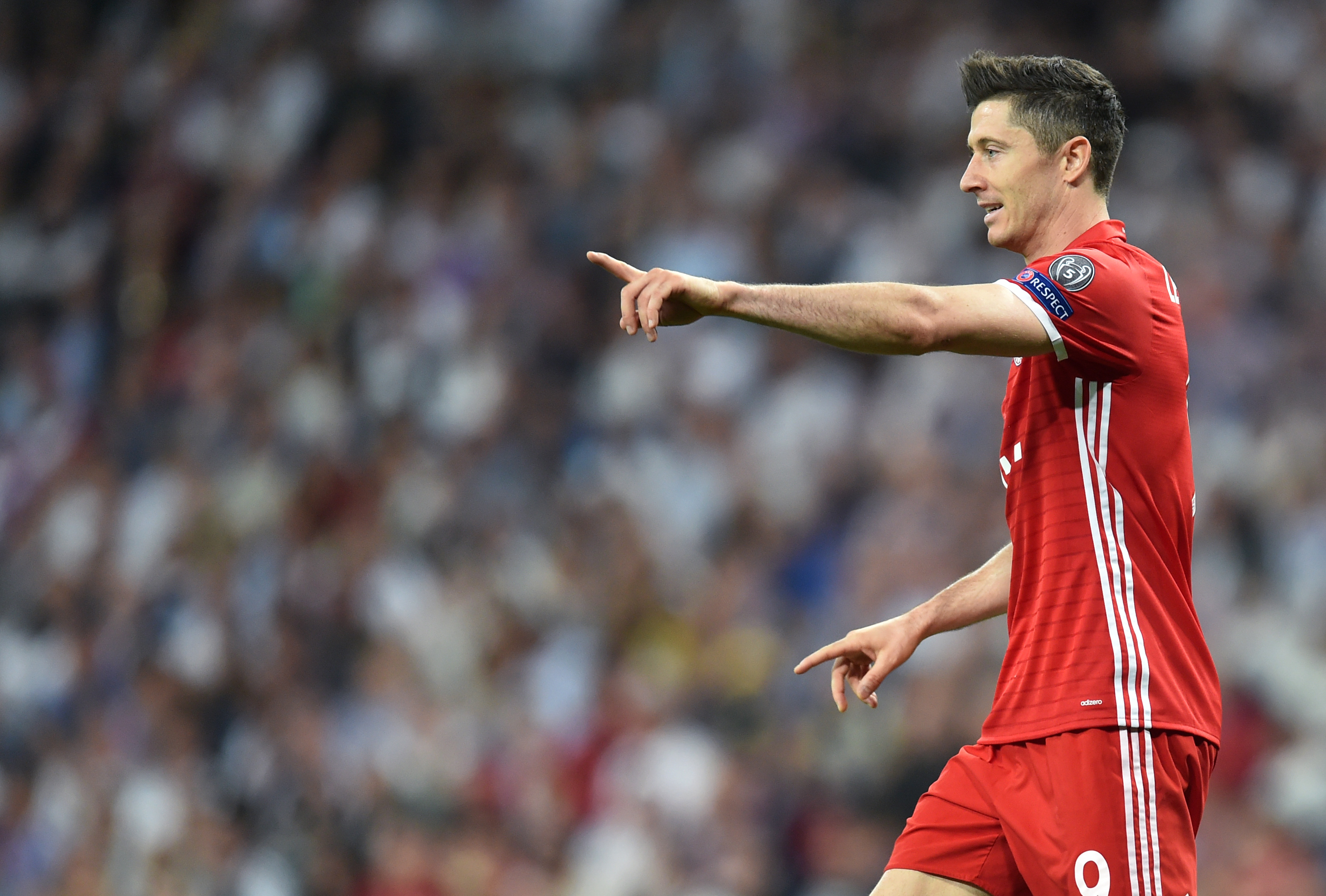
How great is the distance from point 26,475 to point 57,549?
0.76 meters

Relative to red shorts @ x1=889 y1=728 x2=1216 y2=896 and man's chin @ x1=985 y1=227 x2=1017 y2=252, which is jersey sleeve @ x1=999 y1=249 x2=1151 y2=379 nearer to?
man's chin @ x1=985 y1=227 x2=1017 y2=252

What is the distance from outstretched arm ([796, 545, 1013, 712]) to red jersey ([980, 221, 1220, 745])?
1.17 ft

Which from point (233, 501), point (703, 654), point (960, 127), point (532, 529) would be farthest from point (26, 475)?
point (960, 127)

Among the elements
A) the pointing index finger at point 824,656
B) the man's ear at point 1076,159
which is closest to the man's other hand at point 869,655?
the pointing index finger at point 824,656

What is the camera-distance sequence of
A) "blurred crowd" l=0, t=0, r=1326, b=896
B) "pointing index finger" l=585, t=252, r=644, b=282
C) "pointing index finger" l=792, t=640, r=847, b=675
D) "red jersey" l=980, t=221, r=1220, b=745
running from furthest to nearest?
"blurred crowd" l=0, t=0, r=1326, b=896 → "pointing index finger" l=792, t=640, r=847, b=675 → "red jersey" l=980, t=221, r=1220, b=745 → "pointing index finger" l=585, t=252, r=644, b=282

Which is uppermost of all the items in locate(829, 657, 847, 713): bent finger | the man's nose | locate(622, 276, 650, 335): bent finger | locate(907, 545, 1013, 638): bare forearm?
the man's nose

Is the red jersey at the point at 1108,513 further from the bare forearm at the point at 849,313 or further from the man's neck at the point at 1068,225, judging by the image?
the bare forearm at the point at 849,313

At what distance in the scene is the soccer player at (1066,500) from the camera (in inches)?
115

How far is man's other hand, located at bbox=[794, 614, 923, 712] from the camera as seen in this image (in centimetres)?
356

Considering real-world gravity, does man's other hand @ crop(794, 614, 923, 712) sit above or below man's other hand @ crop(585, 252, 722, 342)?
below

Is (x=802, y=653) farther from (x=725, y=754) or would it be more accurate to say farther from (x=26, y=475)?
(x=26, y=475)

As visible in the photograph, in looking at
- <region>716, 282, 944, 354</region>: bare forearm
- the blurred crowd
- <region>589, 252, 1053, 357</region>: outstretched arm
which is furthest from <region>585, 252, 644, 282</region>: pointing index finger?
the blurred crowd

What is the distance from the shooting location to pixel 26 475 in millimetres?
10633

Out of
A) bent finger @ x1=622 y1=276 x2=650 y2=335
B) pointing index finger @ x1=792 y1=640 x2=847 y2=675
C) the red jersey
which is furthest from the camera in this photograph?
pointing index finger @ x1=792 y1=640 x2=847 y2=675
